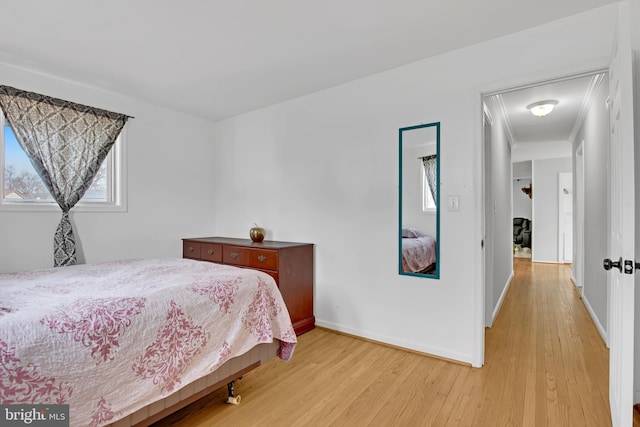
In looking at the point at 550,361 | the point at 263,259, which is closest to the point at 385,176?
the point at 263,259

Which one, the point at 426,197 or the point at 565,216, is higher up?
the point at 426,197

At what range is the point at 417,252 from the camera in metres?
2.77

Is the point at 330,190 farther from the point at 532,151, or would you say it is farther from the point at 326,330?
the point at 532,151

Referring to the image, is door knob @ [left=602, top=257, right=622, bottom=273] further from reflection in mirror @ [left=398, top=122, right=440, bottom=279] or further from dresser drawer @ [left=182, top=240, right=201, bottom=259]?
dresser drawer @ [left=182, top=240, right=201, bottom=259]

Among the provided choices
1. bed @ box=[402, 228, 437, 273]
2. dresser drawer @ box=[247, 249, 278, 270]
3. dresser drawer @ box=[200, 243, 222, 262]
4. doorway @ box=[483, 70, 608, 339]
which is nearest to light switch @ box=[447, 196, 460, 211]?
bed @ box=[402, 228, 437, 273]

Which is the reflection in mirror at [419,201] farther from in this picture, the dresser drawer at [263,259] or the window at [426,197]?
the dresser drawer at [263,259]

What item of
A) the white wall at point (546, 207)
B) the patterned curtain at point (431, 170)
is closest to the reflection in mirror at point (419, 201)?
the patterned curtain at point (431, 170)

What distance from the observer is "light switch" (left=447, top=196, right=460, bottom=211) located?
99.7 inches

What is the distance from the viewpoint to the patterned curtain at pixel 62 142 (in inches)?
108

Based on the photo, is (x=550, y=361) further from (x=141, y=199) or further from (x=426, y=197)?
(x=141, y=199)

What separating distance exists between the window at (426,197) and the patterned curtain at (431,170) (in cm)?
2

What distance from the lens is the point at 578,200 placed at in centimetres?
488

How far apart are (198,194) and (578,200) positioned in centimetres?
549

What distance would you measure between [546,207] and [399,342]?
20.7 ft
